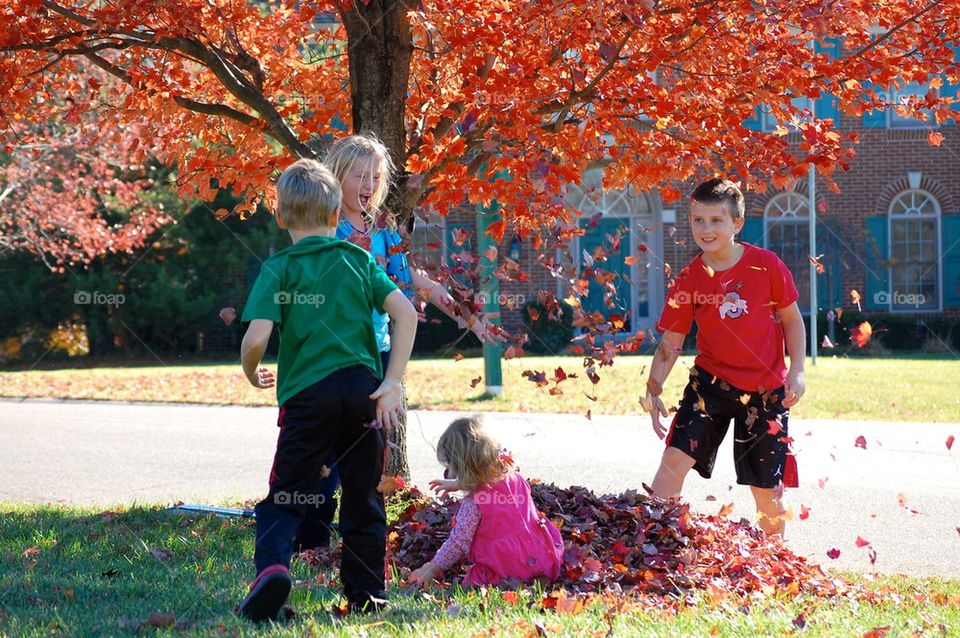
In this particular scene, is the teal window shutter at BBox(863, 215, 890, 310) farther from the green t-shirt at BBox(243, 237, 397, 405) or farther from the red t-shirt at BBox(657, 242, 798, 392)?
the green t-shirt at BBox(243, 237, 397, 405)

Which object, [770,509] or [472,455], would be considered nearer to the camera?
[472,455]

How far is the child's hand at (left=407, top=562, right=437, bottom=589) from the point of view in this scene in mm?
4504

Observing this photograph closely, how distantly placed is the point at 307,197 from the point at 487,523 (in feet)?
5.01

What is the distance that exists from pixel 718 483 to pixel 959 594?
3.42 m

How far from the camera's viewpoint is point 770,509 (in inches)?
208

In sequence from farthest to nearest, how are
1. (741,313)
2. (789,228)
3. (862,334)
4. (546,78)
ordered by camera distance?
(789,228) < (546,78) < (741,313) < (862,334)

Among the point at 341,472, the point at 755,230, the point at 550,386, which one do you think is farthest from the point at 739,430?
the point at 755,230

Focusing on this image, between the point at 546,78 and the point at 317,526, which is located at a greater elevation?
the point at 546,78

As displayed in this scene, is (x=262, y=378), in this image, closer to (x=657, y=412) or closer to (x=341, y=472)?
(x=341, y=472)

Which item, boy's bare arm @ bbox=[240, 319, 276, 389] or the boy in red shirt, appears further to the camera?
the boy in red shirt

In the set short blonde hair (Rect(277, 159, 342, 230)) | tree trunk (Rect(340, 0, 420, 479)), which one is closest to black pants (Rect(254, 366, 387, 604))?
short blonde hair (Rect(277, 159, 342, 230))

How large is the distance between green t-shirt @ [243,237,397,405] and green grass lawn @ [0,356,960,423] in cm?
744

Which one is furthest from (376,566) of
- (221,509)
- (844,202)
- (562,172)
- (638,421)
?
(844,202)

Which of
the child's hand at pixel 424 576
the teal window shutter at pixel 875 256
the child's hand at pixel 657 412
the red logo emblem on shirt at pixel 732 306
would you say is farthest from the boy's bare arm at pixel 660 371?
the teal window shutter at pixel 875 256
